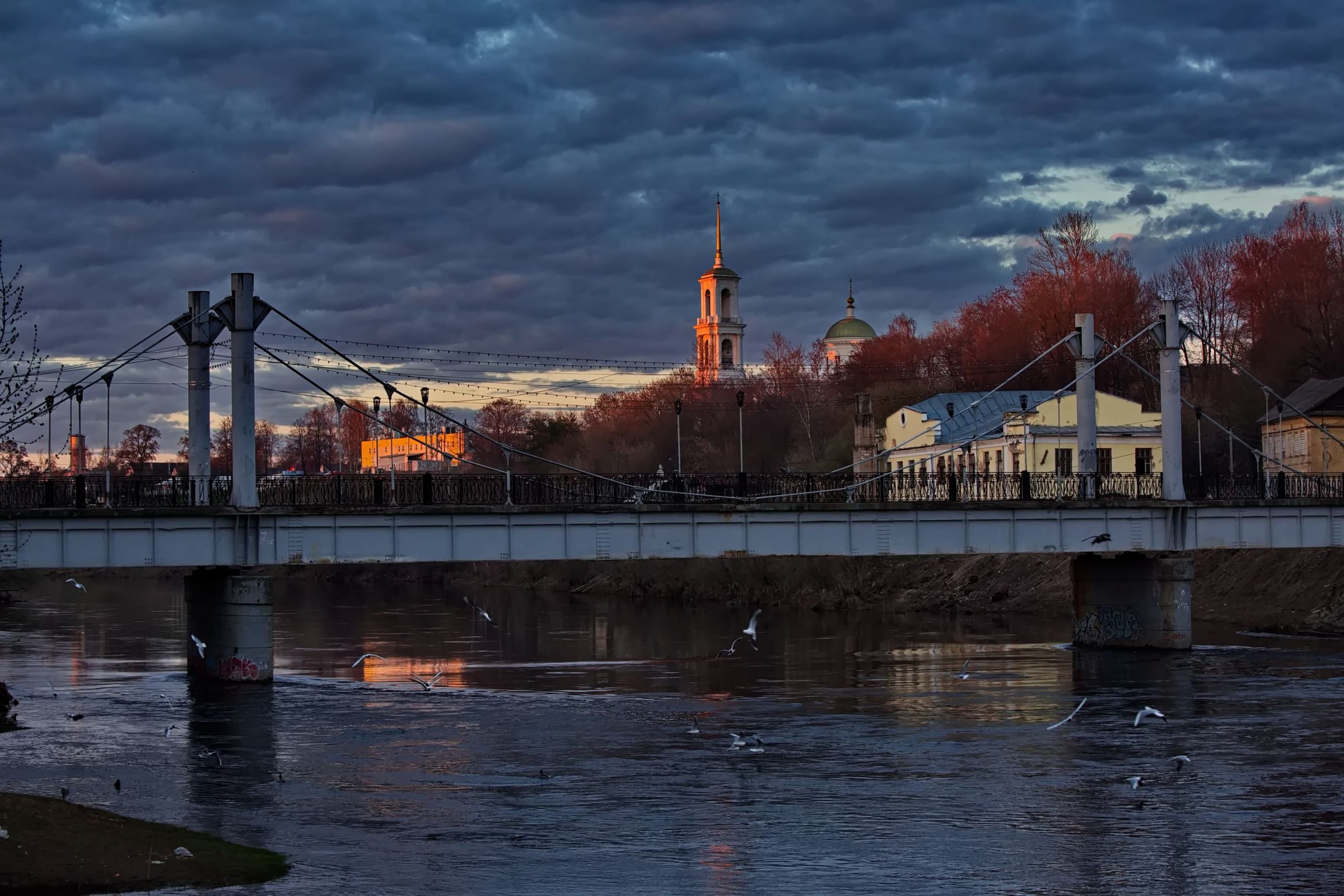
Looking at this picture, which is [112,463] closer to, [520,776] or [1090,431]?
[1090,431]

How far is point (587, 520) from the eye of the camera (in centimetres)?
6025

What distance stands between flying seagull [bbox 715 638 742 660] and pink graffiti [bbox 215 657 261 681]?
64.9 feet

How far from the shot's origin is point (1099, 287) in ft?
396

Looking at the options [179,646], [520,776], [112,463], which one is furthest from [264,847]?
[112,463]

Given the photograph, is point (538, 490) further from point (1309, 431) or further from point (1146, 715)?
point (1309, 431)

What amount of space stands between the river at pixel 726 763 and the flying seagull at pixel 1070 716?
328 mm

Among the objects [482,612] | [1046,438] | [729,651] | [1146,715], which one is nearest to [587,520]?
[729,651]

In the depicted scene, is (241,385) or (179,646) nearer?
(241,385)

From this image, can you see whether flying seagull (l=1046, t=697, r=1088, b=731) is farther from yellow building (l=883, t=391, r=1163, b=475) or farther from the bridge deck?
yellow building (l=883, t=391, r=1163, b=475)

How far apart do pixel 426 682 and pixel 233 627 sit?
708cm

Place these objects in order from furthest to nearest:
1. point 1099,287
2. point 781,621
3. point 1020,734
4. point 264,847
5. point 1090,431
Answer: point 1099,287, point 781,621, point 1090,431, point 1020,734, point 264,847

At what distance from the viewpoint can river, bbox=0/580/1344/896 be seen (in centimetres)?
2731

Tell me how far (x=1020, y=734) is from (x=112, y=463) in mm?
135031

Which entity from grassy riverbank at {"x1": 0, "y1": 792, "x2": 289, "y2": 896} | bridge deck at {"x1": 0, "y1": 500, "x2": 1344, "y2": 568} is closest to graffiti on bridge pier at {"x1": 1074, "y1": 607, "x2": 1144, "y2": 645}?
bridge deck at {"x1": 0, "y1": 500, "x2": 1344, "y2": 568}
